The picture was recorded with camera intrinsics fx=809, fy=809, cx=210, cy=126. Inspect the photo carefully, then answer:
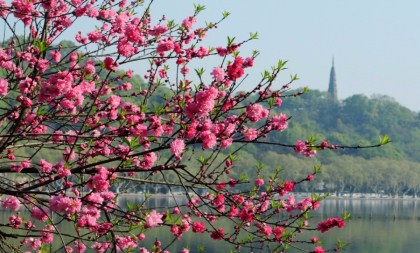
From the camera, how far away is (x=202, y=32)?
28.9 ft

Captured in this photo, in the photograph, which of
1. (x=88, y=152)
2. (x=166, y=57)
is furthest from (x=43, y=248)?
(x=166, y=57)

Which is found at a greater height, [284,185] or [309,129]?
[309,129]

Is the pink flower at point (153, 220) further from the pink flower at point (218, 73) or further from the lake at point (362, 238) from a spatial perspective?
the lake at point (362, 238)

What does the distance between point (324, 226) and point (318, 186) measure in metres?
132

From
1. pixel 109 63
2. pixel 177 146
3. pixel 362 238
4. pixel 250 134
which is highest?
pixel 109 63

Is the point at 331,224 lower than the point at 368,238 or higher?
higher

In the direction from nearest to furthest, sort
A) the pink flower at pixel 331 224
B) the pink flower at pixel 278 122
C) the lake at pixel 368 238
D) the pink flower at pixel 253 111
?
the pink flower at pixel 331 224 < the pink flower at pixel 253 111 < the pink flower at pixel 278 122 < the lake at pixel 368 238

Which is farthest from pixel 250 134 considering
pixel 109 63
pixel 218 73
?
pixel 109 63

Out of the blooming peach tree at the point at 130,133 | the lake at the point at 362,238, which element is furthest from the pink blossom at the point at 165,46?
the lake at the point at 362,238

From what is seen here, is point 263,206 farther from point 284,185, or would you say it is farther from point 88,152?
point 88,152

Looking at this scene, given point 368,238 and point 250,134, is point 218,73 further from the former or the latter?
point 368,238

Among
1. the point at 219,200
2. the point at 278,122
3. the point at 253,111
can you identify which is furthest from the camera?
the point at 278,122

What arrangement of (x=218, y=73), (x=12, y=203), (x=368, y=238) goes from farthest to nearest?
(x=368, y=238), (x=12, y=203), (x=218, y=73)

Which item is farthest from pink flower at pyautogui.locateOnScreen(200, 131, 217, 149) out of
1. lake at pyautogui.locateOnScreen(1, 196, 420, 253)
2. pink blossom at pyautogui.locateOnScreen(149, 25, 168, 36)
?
lake at pyautogui.locateOnScreen(1, 196, 420, 253)
